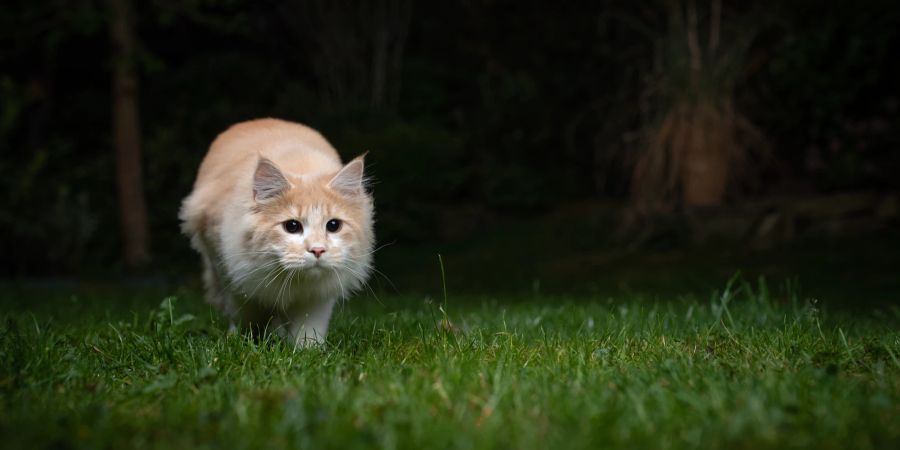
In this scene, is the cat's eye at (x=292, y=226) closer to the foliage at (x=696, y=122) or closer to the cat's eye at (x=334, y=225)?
the cat's eye at (x=334, y=225)

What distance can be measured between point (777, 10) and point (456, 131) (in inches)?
180

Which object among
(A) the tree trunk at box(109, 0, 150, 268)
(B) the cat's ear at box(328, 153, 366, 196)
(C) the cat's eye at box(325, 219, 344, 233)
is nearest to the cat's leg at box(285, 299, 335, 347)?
(C) the cat's eye at box(325, 219, 344, 233)

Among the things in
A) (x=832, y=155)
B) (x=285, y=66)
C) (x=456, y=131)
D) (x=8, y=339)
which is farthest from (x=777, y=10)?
(x=8, y=339)

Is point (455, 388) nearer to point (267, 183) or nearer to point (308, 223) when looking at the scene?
point (308, 223)

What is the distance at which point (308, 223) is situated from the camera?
315 centimetres

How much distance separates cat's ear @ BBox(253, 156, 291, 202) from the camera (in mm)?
3086

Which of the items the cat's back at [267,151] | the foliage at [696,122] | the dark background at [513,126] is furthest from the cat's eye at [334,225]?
the foliage at [696,122]

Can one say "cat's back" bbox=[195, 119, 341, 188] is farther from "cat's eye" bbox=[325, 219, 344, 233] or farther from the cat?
"cat's eye" bbox=[325, 219, 344, 233]

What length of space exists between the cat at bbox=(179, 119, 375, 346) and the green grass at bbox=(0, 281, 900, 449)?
0.19 m

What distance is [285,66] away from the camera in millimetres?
12711

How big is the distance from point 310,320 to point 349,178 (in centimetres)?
57

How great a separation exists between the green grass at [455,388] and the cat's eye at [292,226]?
0.45 metres

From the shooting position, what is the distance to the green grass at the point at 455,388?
1.76m

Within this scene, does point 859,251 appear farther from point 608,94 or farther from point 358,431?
point 358,431
